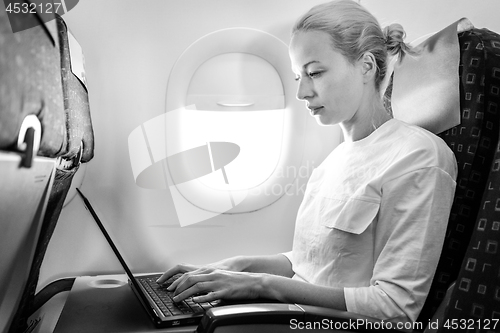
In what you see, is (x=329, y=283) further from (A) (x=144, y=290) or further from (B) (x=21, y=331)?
(B) (x=21, y=331)

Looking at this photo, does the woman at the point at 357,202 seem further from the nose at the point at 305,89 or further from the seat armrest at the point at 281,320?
the seat armrest at the point at 281,320

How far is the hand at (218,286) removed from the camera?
1.21 metres

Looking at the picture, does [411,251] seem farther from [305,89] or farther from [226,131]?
[226,131]

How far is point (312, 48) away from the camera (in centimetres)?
142

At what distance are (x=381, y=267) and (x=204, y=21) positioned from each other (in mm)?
1154

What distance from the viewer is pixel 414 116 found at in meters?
1.44

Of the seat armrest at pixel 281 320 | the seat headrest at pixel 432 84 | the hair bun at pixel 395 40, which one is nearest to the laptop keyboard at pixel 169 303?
the seat armrest at pixel 281 320

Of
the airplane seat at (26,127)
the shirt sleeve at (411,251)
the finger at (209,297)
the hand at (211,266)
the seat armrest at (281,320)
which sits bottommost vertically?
the hand at (211,266)

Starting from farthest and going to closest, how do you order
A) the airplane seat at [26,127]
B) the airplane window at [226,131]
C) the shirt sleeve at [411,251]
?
the airplane window at [226,131]
the shirt sleeve at [411,251]
the airplane seat at [26,127]

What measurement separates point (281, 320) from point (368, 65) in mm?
850

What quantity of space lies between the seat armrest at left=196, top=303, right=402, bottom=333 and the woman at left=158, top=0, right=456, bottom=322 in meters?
0.14

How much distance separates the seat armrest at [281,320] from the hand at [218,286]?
0.70 feet

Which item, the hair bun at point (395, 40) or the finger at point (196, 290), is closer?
the finger at point (196, 290)

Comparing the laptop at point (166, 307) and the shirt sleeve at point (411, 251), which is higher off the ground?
the shirt sleeve at point (411, 251)
